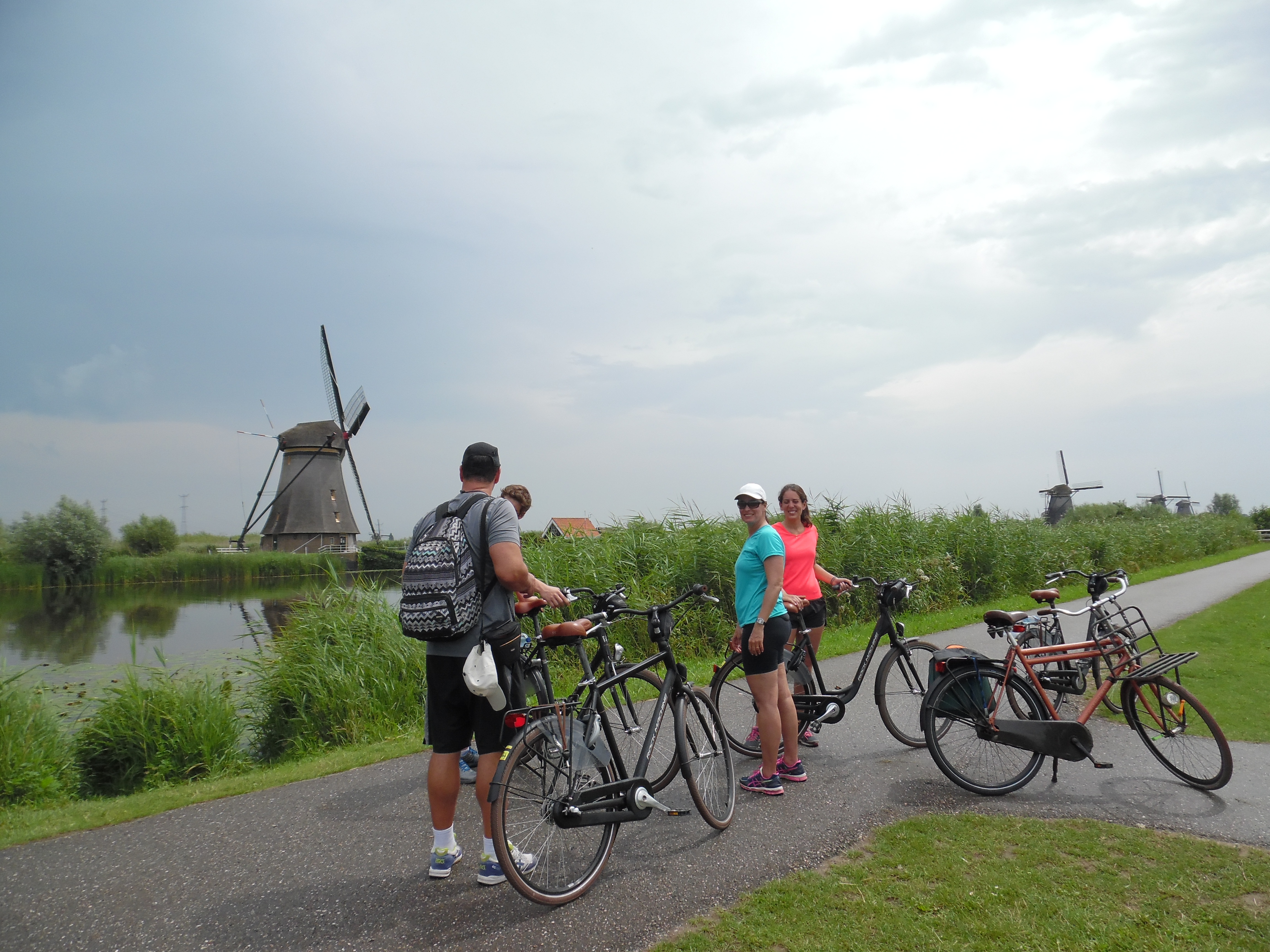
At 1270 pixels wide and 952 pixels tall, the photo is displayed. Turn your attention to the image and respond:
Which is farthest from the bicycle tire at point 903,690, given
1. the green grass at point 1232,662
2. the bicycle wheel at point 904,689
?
the green grass at point 1232,662

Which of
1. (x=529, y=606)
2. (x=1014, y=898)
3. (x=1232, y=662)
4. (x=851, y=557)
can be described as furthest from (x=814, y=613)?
(x=851, y=557)

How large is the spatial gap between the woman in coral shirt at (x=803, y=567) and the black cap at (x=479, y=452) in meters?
2.83

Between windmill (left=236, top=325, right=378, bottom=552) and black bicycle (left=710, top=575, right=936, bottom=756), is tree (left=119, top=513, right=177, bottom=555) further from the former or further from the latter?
black bicycle (left=710, top=575, right=936, bottom=756)

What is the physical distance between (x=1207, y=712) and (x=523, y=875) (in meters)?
4.37

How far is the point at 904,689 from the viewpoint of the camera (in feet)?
18.8

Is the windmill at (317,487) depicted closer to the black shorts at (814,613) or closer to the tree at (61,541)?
the tree at (61,541)

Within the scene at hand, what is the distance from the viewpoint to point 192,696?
7648 mm

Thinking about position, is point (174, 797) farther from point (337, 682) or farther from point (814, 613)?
point (814, 613)

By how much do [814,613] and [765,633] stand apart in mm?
1684

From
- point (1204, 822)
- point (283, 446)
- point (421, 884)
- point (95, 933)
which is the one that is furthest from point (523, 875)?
point (283, 446)

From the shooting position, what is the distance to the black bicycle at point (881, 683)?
5.51 m

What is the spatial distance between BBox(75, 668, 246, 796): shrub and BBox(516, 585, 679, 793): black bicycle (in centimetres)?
442

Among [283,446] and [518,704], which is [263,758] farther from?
[283,446]

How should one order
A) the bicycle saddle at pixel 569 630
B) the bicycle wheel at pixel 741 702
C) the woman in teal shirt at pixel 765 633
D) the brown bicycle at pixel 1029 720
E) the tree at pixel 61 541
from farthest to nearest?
1. the tree at pixel 61 541
2. the bicycle wheel at pixel 741 702
3. the brown bicycle at pixel 1029 720
4. the woman in teal shirt at pixel 765 633
5. the bicycle saddle at pixel 569 630
